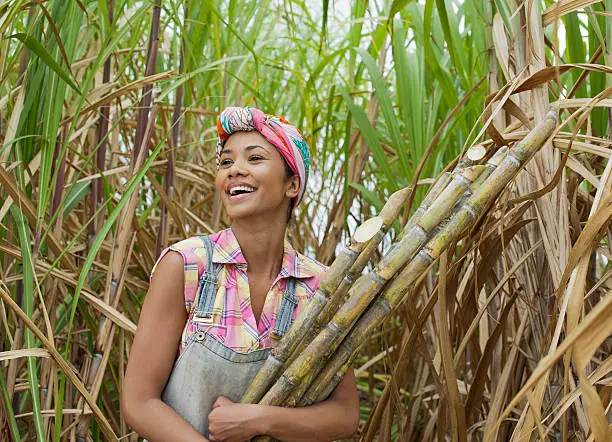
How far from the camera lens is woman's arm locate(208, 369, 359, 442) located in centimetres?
83

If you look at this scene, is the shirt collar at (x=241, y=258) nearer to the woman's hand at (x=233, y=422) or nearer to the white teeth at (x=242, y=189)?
the white teeth at (x=242, y=189)

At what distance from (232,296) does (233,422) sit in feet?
0.53

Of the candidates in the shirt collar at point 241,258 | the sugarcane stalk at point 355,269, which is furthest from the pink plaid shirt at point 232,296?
the sugarcane stalk at point 355,269

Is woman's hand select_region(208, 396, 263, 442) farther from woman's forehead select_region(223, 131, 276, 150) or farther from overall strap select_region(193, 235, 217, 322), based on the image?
woman's forehead select_region(223, 131, 276, 150)

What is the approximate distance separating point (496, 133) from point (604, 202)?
0.27 meters

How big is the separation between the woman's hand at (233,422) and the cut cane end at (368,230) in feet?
0.76

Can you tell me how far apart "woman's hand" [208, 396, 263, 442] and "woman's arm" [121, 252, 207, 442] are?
32 millimetres

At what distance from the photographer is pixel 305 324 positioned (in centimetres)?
80

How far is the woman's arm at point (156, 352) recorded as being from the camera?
0.88m

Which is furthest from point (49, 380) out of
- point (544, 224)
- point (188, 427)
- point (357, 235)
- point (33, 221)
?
point (544, 224)

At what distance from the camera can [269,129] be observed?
0.97m

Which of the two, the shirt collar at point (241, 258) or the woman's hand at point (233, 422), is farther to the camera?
the shirt collar at point (241, 258)

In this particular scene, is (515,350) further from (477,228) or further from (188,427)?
(188,427)

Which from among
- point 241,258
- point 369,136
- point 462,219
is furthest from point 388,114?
point 462,219
